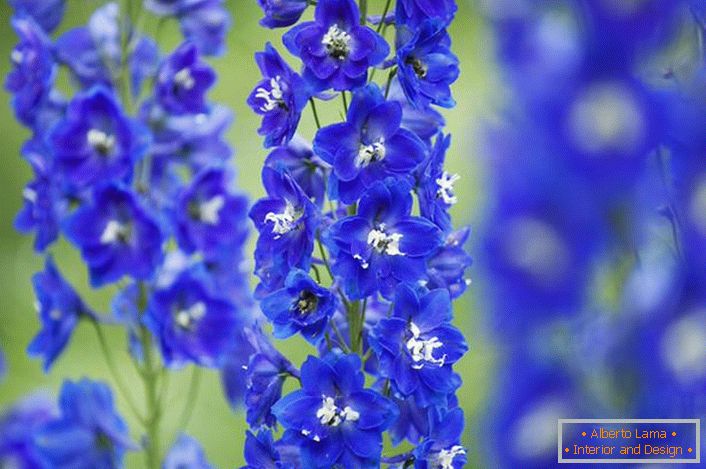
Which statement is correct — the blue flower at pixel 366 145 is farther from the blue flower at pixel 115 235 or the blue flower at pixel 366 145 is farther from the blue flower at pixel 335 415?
the blue flower at pixel 115 235

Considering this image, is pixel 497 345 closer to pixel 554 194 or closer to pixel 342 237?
pixel 554 194

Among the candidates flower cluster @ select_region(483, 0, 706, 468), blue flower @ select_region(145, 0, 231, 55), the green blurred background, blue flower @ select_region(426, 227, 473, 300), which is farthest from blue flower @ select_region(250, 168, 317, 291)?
the green blurred background

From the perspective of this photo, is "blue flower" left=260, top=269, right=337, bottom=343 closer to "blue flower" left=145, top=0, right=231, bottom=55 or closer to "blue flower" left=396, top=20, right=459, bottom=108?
"blue flower" left=396, top=20, right=459, bottom=108

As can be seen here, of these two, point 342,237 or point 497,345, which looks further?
point 342,237

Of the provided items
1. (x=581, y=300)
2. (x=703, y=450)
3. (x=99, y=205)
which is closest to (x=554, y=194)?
(x=581, y=300)

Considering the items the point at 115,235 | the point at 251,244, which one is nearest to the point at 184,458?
the point at 115,235

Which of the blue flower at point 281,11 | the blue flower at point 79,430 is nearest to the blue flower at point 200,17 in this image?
the blue flower at point 79,430
